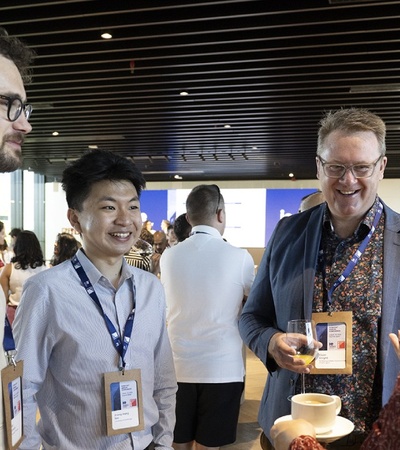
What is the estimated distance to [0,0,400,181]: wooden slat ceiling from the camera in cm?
480

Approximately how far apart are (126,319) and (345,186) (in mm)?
Answer: 879

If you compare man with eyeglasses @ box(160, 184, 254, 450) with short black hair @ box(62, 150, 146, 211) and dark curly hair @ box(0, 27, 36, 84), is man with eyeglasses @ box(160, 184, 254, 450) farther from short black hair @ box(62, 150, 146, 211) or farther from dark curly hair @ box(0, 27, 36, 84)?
dark curly hair @ box(0, 27, 36, 84)

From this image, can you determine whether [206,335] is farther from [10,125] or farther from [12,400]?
[10,125]

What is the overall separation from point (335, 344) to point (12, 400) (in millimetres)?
965

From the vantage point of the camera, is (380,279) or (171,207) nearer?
(380,279)

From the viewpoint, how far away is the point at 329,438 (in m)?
1.27

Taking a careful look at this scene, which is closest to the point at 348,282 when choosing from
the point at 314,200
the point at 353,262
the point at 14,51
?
the point at 353,262

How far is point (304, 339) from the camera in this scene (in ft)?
4.73

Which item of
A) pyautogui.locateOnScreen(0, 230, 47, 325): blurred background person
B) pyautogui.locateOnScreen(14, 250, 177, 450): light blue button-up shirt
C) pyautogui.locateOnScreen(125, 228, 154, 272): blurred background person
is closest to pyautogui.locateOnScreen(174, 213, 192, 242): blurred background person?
pyautogui.locateOnScreen(125, 228, 154, 272): blurred background person

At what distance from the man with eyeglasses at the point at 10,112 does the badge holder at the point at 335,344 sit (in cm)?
94

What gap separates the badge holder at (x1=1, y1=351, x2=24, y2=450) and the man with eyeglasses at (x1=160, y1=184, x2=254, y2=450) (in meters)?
1.87

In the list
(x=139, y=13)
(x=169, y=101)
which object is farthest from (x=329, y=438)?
(x=169, y=101)

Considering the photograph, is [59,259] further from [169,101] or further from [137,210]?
[169,101]

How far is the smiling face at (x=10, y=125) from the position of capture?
1.16m
